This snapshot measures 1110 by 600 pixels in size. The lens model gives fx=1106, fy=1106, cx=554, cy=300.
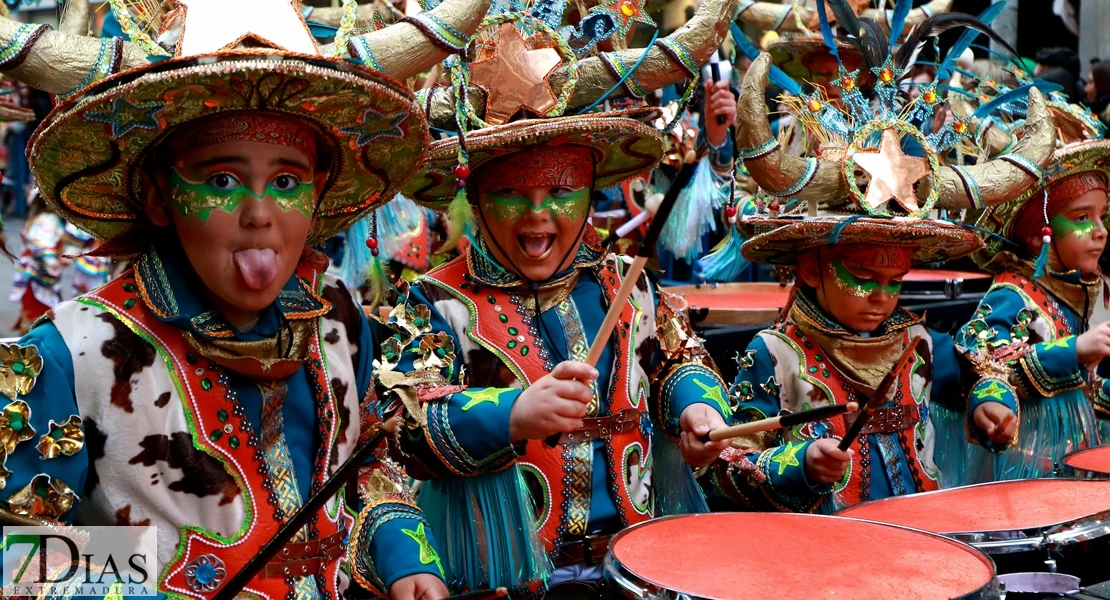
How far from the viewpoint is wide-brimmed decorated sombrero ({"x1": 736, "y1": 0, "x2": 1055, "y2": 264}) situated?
3164 mm

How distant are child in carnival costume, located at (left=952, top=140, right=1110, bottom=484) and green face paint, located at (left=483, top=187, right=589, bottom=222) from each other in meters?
1.65

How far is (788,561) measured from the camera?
2.13m

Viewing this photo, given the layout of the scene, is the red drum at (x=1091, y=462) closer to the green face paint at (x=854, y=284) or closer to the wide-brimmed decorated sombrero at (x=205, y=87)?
the green face paint at (x=854, y=284)

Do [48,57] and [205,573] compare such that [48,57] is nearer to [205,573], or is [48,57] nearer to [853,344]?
[205,573]

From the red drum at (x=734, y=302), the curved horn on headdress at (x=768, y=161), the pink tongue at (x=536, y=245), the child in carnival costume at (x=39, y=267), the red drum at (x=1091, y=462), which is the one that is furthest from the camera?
the child in carnival costume at (x=39, y=267)

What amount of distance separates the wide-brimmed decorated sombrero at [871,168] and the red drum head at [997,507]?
0.75 metres

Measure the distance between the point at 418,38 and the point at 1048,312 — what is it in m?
2.91

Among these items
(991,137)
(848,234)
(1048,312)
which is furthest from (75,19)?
(1048,312)

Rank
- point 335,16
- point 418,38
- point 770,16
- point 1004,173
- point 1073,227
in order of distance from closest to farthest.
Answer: point 418,38 → point 335,16 → point 1004,173 → point 1073,227 → point 770,16

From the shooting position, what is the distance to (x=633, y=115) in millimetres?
2809

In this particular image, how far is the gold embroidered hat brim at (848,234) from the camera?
314cm

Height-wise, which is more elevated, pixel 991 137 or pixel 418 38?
pixel 418 38

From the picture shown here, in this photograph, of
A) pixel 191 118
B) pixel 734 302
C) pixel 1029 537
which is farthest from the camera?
pixel 734 302

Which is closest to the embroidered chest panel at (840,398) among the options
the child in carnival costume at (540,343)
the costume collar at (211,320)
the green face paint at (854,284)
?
the green face paint at (854,284)
